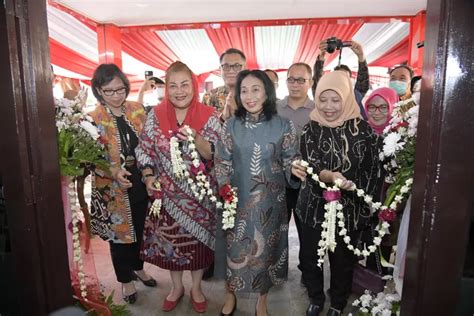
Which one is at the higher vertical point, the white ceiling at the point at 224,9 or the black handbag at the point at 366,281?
the white ceiling at the point at 224,9

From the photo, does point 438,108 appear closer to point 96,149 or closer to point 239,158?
point 239,158

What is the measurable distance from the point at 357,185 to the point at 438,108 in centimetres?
85

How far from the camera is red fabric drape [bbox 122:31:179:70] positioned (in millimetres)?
6074

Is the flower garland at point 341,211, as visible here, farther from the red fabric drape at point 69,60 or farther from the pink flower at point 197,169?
the red fabric drape at point 69,60

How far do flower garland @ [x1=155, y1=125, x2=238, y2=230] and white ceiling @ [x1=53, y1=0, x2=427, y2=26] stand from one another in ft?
10.6

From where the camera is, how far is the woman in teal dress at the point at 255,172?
1867mm

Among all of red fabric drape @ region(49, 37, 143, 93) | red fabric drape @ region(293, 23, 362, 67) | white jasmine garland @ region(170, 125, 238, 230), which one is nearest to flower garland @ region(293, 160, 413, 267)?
white jasmine garland @ region(170, 125, 238, 230)

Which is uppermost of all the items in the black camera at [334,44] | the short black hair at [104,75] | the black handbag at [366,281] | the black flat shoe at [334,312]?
the black camera at [334,44]

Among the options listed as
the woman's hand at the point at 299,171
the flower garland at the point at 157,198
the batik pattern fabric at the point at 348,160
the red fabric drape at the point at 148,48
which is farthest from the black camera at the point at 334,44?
the red fabric drape at the point at 148,48

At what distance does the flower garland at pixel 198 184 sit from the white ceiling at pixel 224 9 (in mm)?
3229

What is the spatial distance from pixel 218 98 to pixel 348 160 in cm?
134

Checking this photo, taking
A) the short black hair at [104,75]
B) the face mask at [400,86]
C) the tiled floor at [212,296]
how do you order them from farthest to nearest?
the face mask at [400,86]
the tiled floor at [212,296]
the short black hair at [104,75]

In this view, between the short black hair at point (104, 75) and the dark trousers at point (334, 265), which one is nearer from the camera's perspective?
the dark trousers at point (334, 265)

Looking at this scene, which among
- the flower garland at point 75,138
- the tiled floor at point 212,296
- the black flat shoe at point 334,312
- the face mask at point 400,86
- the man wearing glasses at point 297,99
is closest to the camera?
the flower garland at point 75,138
